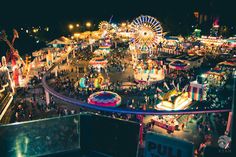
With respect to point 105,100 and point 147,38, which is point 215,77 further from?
point 105,100

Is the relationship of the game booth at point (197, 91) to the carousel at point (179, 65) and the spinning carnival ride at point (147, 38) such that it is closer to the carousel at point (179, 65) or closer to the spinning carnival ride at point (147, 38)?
the spinning carnival ride at point (147, 38)

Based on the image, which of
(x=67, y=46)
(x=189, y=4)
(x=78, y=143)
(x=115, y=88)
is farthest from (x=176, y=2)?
(x=78, y=143)

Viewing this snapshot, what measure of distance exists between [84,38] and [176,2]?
2429cm

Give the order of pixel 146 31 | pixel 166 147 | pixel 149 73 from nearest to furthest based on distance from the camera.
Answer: pixel 166 147
pixel 146 31
pixel 149 73

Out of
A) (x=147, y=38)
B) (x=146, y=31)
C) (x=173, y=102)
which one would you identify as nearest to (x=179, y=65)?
(x=147, y=38)

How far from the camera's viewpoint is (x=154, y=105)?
19766mm

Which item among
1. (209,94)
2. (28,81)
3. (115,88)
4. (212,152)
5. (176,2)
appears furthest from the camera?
(176,2)

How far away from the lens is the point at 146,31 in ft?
84.2

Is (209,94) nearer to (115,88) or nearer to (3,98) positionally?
(115,88)

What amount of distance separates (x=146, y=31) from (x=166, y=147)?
2205 centimetres

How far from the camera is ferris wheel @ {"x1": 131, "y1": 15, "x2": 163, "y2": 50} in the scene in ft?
83.8

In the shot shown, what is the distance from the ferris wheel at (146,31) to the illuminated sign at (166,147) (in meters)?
21.7

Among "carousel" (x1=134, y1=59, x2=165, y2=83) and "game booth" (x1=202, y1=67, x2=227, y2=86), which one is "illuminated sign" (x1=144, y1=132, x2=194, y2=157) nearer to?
"game booth" (x1=202, y1=67, x2=227, y2=86)

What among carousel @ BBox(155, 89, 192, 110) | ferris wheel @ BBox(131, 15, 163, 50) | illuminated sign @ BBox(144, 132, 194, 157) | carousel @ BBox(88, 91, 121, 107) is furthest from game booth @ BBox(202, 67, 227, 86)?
illuminated sign @ BBox(144, 132, 194, 157)
